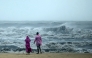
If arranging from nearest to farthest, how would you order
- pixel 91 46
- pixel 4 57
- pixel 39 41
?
pixel 4 57 → pixel 39 41 → pixel 91 46

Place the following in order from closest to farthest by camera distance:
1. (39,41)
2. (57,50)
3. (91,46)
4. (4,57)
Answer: (4,57) → (39,41) → (57,50) → (91,46)

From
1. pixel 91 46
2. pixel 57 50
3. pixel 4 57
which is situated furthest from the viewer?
pixel 91 46

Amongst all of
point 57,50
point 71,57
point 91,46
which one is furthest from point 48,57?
point 91,46

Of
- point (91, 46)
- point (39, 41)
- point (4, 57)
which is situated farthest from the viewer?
point (91, 46)

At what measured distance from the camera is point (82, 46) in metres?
10.2

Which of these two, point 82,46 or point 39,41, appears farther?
point 82,46

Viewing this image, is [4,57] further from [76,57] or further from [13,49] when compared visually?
[13,49]

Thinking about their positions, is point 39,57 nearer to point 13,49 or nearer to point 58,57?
point 58,57

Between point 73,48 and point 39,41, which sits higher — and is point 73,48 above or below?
below

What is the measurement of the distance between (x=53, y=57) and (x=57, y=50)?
2615 mm

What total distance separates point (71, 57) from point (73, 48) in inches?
119

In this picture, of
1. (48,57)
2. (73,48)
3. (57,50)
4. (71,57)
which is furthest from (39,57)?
(73,48)

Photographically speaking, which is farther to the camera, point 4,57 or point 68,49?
point 68,49

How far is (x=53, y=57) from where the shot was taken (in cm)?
670
